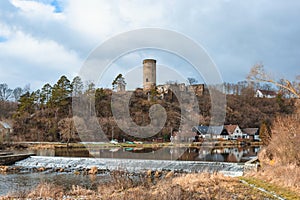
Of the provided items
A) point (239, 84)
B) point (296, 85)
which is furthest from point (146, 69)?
point (239, 84)

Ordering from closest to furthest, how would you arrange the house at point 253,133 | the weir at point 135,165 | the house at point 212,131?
1. the weir at point 135,165
2. the house at point 212,131
3. the house at point 253,133

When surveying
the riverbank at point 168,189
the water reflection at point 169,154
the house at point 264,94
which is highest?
the house at point 264,94

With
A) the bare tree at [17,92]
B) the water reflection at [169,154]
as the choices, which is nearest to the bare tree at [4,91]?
the bare tree at [17,92]

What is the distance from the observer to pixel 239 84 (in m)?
92.2

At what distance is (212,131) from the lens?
54594 millimetres

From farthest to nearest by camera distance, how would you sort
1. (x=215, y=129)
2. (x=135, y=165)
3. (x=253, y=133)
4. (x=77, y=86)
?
(x=253, y=133)
(x=215, y=129)
(x=77, y=86)
(x=135, y=165)

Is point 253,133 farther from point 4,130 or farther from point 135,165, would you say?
point 4,130

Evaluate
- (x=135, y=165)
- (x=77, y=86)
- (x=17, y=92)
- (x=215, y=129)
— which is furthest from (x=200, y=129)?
(x=17, y=92)

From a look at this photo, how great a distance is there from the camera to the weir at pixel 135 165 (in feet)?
59.5

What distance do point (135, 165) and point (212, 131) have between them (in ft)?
119

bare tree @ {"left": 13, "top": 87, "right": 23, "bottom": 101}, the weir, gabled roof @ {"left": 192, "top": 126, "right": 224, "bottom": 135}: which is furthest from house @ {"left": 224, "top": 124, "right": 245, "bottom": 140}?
bare tree @ {"left": 13, "top": 87, "right": 23, "bottom": 101}

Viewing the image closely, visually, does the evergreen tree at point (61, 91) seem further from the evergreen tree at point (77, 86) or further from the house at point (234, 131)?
the house at point (234, 131)

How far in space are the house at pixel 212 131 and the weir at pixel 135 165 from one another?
1081 inches

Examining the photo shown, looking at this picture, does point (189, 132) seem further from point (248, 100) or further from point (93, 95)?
point (248, 100)
